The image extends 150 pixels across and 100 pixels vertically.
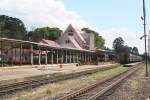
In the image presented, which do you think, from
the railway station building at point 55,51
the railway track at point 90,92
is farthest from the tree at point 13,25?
the railway track at point 90,92

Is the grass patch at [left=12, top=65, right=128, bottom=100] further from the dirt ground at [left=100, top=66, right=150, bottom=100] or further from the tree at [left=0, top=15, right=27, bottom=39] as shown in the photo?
the tree at [left=0, top=15, right=27, bottom=39]

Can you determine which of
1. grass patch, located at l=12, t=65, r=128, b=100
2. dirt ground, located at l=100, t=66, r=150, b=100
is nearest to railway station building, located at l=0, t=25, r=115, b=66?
grass patch, located at l=12, t=65, r=128, b=100

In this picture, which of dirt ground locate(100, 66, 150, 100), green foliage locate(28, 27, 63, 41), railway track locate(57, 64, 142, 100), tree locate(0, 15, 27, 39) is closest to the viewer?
railway track locate(57, 64, 142, 100)

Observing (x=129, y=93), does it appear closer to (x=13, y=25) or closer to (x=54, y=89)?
(x=54, y=89)

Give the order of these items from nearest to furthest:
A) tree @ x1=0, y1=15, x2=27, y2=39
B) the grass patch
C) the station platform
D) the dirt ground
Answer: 1. the dirt ground
2. the grass patch
3. the station platform
4. tree @ x1=0, y1=15, x2=27, y2=39

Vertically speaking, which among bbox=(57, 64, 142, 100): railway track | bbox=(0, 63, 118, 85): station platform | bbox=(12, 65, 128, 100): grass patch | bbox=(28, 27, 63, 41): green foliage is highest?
bbox=(28, 27, 63, 41): green foliage

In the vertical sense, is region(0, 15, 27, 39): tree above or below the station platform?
above

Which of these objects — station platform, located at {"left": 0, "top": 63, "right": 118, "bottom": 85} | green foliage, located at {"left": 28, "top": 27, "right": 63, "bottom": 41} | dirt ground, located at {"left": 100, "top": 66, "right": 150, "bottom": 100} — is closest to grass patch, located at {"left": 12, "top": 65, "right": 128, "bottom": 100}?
dirt ground, located at {"left": 100, "top": 66, "right": 150, "bottom": 100}

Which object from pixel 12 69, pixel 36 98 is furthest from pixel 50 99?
pixel 12 69

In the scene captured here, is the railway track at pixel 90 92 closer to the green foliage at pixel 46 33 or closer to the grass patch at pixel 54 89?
the grass patch at pixel 54 89

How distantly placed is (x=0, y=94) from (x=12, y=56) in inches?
1593

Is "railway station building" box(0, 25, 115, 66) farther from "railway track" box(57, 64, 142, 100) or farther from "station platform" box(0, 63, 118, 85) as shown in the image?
"railway track" box(57, 64, 142, 100)

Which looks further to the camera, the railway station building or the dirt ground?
the railway station building

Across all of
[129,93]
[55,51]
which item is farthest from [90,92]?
[55,51]
